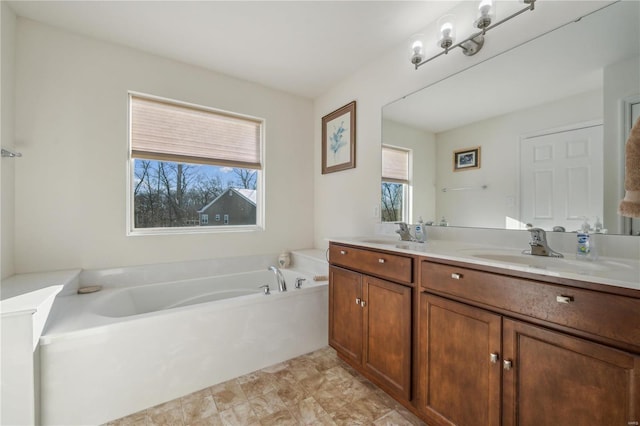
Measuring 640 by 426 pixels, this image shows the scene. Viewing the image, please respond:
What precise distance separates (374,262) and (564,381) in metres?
0.94

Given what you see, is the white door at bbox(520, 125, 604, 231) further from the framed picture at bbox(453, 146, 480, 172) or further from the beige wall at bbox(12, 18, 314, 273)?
the beige wall at bbox(12, 18, 314, 273)

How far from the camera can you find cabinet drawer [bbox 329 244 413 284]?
1.45m

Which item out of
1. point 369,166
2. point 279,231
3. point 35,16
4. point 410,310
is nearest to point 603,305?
point 410,310

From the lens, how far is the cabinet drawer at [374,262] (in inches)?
56.9

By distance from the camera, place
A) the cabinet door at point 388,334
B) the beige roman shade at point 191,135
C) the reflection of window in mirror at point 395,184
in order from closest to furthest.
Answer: the cabinet door at point 388,334, the reflection of window in mirror at point 395,184, the beige roman shade at point 191,135

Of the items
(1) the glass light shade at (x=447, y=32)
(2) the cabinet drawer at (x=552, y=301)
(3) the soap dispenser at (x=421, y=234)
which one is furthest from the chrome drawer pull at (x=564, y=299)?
(1) the glass light shade at (x=447, y=32)

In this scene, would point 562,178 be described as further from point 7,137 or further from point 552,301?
point 7,137

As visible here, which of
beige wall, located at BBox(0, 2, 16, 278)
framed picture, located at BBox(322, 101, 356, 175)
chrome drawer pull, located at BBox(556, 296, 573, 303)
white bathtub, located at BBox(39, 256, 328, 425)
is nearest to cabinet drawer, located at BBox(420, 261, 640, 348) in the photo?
chrome drawer pull, located at BBox(556, 296, 573, 303)

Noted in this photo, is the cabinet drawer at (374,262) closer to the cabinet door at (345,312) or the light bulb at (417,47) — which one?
the cabinet door at (345,312)

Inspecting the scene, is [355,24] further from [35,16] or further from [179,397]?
[179,397]

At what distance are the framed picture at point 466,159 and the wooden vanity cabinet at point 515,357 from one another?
32.8 inches

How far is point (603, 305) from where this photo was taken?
81cm

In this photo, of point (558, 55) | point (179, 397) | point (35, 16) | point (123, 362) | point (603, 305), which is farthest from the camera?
point (35, 16)

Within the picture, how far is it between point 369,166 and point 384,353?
1.52 meters
